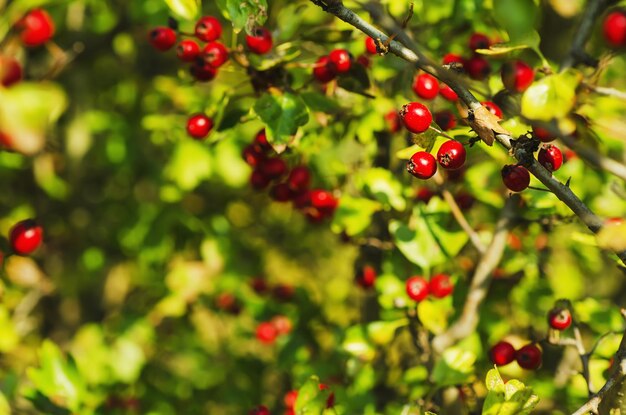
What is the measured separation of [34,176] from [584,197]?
3.72 meters

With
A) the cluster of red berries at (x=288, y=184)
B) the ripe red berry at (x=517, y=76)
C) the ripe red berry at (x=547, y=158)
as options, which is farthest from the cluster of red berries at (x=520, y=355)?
the cluster of red berries at (x=288, y=184)

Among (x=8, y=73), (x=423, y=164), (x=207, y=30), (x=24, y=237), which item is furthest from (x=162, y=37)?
(x=423, y=164)

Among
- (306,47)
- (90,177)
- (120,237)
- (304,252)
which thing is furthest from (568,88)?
(304,252)

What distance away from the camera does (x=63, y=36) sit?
4.59m

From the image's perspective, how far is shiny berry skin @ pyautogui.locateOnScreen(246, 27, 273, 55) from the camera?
2260mm

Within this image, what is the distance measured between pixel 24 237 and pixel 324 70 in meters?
1.45

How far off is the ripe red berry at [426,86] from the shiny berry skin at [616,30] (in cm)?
77

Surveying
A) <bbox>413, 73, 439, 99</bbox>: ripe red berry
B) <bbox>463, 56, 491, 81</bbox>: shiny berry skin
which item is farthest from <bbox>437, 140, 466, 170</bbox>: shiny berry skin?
<bbox>463, 56, 491, 81</bbox>: shiny berry skin

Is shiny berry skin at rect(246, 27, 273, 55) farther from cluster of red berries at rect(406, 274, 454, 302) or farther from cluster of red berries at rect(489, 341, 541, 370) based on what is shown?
cluster of red berries at rect(489, 341, 541, 370)

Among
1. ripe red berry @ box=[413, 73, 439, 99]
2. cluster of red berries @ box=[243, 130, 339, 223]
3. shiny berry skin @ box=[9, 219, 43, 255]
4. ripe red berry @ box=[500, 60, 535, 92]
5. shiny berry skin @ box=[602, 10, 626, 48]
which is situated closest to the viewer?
shiny berry skin @ box=[602, 10, 626, 48]

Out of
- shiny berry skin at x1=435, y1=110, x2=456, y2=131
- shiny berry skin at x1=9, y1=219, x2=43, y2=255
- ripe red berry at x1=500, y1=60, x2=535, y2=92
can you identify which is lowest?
shiny berry skin at x1=9, y1=219, x2=43, y2=255

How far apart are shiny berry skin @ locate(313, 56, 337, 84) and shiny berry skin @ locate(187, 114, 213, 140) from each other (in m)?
0.45

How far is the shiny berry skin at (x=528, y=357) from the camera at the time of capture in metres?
2.24

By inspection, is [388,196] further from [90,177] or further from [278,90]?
[90,177]
